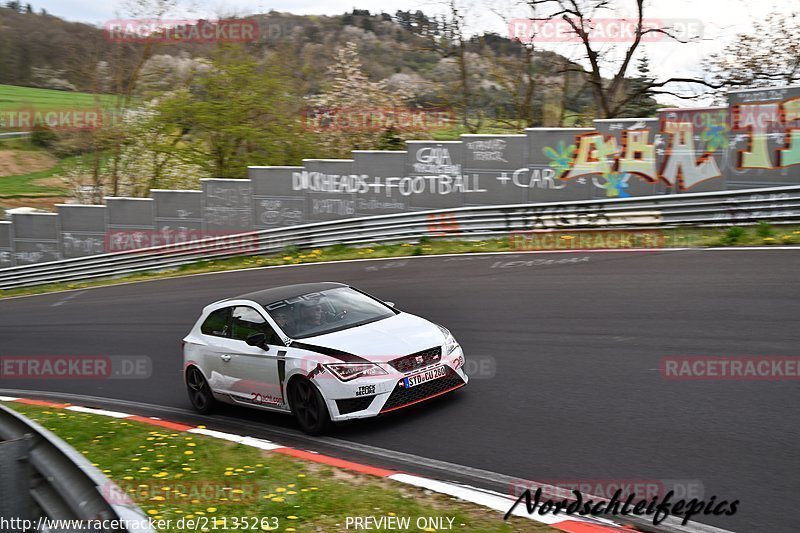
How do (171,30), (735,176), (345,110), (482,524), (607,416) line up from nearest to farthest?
(482,524) → (607,416) → (735,176) → (345,110) → (171,30)

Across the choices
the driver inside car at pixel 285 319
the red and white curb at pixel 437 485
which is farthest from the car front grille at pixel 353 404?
the driver inside car at pixel 285 319

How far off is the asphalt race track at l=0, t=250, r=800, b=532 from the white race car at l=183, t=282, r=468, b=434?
0.39 metres

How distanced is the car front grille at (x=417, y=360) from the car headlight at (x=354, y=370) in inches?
6.9

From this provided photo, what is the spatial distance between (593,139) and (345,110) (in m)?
13.8

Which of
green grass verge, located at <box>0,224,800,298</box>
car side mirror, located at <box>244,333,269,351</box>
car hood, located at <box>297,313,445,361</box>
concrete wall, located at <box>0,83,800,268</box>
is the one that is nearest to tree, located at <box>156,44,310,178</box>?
concrete wall, located at <box>0,83,800,268</box>

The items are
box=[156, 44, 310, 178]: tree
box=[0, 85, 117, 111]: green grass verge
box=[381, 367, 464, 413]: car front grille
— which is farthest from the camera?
box=[0, 85, 117, 111]: green grass verge

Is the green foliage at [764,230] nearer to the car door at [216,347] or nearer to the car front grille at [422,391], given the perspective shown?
the car front grille at [422,391]

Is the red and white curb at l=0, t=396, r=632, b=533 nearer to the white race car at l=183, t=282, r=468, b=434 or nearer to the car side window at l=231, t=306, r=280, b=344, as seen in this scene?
the white race car at l=183, t=282, r=468, b=434

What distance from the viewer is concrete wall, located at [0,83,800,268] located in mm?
18969

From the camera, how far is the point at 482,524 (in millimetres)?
6023

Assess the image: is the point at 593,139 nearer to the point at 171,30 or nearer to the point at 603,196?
the point at 603,196

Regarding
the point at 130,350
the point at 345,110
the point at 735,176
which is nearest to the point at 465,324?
the point at 130,350

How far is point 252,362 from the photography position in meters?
10.0

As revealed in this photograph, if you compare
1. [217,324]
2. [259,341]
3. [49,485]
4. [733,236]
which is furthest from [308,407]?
[733,236]
